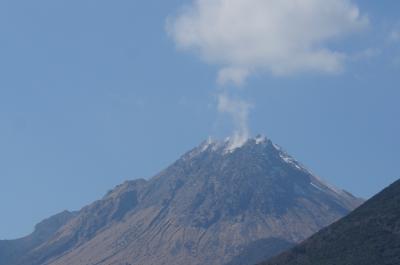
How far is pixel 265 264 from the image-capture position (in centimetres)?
17262

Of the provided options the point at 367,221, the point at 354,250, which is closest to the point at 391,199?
the point at 367,221

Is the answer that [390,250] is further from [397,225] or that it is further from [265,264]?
[265,264]

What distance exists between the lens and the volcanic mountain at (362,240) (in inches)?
6073

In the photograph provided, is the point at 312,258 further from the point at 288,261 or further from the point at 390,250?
the point at 390,250

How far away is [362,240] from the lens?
161500 millimetres

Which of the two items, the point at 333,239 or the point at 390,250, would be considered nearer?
the point at 390,250

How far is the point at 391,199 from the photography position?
174625 millimetres

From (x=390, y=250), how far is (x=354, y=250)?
301 inches

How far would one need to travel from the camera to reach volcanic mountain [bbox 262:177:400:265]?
15425 cm

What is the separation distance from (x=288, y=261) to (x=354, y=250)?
49.7 feet

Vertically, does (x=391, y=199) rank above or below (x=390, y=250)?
above

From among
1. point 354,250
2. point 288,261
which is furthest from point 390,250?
point 288,261

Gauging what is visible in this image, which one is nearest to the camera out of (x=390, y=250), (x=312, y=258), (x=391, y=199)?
(x=390, y=250)

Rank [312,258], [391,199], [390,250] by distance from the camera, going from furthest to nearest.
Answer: [391,199] → [312,258] → [390,250]
